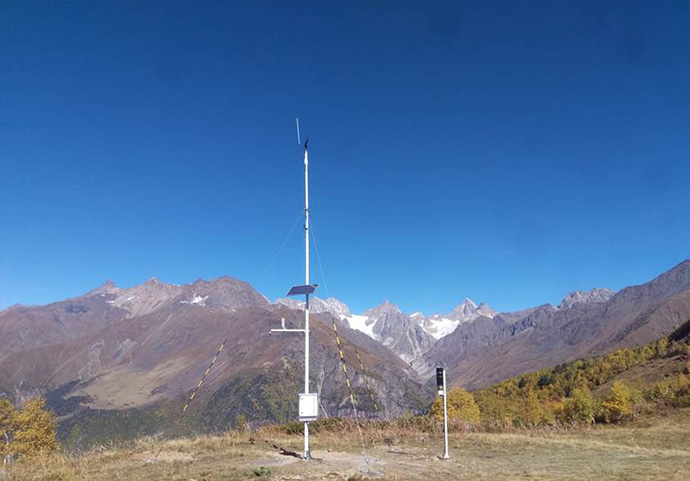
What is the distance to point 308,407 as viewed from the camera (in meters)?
19.3

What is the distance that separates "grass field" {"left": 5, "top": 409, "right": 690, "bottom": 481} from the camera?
1623 centimetres

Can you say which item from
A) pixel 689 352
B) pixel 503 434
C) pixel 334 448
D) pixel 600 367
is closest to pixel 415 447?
pixel 334 448

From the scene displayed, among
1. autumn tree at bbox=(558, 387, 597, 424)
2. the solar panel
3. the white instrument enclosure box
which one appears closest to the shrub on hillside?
autumn tree at bbox=(558, 387, 597, 424)

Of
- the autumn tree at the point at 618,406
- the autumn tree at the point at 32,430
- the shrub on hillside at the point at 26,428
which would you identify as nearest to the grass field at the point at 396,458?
the autumn tree at the point at 618,406

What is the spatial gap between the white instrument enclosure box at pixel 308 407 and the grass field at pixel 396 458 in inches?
62.9

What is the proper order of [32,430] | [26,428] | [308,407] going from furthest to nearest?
[26,428] → [32,430] → [308,407]

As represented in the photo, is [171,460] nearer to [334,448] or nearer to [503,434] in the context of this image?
[334,448]

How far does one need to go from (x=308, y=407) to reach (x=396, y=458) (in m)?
4.54

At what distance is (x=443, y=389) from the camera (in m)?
21.2

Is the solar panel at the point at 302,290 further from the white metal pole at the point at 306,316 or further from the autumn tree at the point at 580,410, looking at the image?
the autumn tree at the point at 580,410

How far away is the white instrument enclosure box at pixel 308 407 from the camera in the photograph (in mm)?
19172

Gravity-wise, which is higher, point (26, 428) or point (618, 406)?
point (618, 406)

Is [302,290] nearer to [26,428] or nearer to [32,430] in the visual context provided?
[32,430]

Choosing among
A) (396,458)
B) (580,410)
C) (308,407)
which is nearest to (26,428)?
(308,407)
